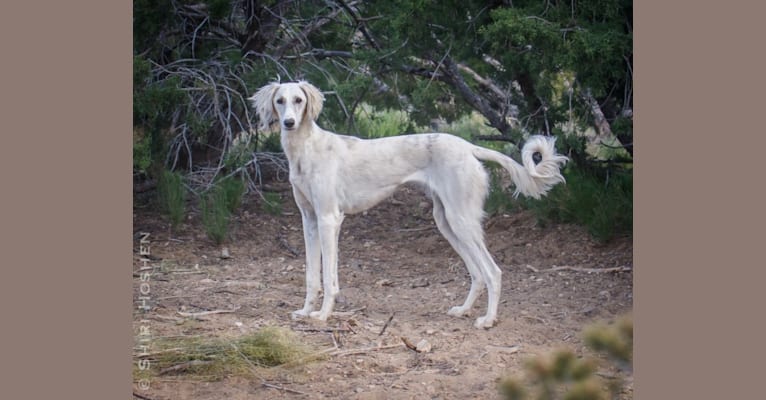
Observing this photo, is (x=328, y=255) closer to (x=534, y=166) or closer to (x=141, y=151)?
(x=534, y=166)

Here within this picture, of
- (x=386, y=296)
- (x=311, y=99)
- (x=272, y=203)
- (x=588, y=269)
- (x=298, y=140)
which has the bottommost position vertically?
(x=386, y=296)

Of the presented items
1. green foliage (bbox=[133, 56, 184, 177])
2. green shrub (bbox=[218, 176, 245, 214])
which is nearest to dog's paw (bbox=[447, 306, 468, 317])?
green foliage (bbox=[133, 56, 184, 177])

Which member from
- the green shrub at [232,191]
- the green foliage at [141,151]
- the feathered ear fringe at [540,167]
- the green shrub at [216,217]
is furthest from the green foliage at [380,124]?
the feathered ear fringe at [540,167]

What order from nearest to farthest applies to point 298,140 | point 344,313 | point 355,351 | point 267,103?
1. point 355,351
2. point 267,103
3. point 298,140
4. point 344,313

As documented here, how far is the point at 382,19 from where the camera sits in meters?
8.56

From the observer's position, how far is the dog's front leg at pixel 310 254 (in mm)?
6645

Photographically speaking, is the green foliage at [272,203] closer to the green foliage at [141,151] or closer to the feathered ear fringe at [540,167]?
the green foliage at [141,151]

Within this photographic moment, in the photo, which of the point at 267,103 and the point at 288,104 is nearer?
the point at 288,104

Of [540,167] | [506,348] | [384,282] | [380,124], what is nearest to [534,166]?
[540,167]

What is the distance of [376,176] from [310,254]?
26.4 inches

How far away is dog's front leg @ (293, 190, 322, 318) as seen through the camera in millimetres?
6645

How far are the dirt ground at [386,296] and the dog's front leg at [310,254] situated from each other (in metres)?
0.17

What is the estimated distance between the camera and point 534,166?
651 cm

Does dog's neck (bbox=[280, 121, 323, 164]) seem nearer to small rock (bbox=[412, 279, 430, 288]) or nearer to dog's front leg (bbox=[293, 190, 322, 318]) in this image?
dog's front leg (bbox=[293, 190, 322, 318])
